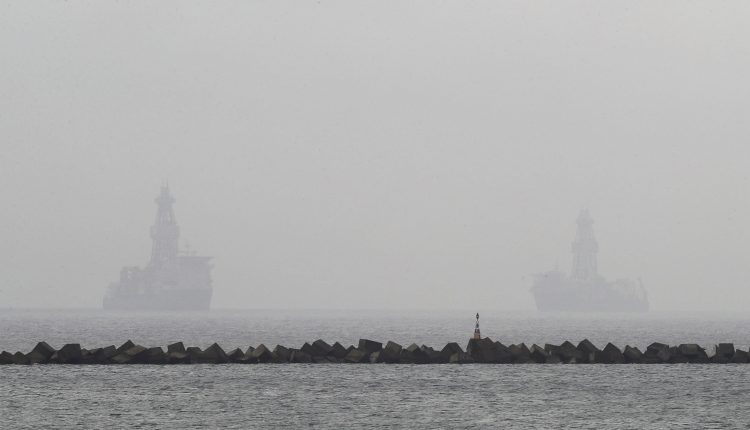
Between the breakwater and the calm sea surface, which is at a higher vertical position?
the breakwater

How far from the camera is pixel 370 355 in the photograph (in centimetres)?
4903

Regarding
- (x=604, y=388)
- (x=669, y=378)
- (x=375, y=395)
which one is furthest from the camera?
(x=669, y=378)

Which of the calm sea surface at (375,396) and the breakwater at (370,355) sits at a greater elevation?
the breakwater at (370,355)

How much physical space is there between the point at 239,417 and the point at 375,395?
20.9ft

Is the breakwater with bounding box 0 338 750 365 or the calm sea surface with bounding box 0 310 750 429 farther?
the breakwater with bounding box 0 338 750 365

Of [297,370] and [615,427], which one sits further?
[297,370]

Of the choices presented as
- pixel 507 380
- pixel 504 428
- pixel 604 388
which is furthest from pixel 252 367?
pixel 504 428

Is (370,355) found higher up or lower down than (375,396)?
higher up

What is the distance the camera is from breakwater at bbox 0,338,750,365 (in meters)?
47.7

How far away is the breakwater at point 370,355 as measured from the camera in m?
47.7

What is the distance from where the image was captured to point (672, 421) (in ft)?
99.9

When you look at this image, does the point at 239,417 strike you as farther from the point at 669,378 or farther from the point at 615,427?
the point at 669,378

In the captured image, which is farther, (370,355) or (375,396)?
(370,355)

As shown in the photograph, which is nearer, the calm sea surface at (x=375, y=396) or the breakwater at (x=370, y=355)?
the calm sea surface at (x=375, y=396)
